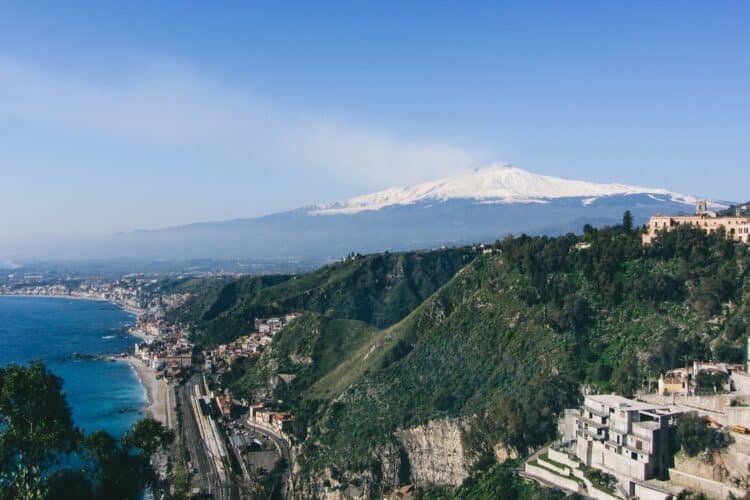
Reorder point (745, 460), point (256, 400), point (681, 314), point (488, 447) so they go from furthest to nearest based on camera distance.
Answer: point (256, 400), point (681, 314), point (488, 447), point (745, 460)

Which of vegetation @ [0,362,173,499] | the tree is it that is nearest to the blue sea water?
the tree

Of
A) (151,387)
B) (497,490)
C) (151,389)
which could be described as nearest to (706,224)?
(497,490)

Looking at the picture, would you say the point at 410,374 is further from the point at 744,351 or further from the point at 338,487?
the point at 744,351

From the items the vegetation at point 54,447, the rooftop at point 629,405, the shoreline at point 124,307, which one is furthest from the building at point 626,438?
the shoreline at point 124,307

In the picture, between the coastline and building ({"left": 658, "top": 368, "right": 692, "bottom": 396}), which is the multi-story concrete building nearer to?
building ({"left": 658, "top": 368, "right": 692, "bottom": 396})

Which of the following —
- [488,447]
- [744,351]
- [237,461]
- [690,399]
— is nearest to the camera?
[690,399]

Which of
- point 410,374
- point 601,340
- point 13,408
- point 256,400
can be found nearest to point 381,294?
point 256,400

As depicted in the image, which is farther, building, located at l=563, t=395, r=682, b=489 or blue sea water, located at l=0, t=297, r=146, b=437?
blue sea water, located at l=0, t=297, r=146, b=437

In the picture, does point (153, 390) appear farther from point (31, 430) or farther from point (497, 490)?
point (497, 490)
